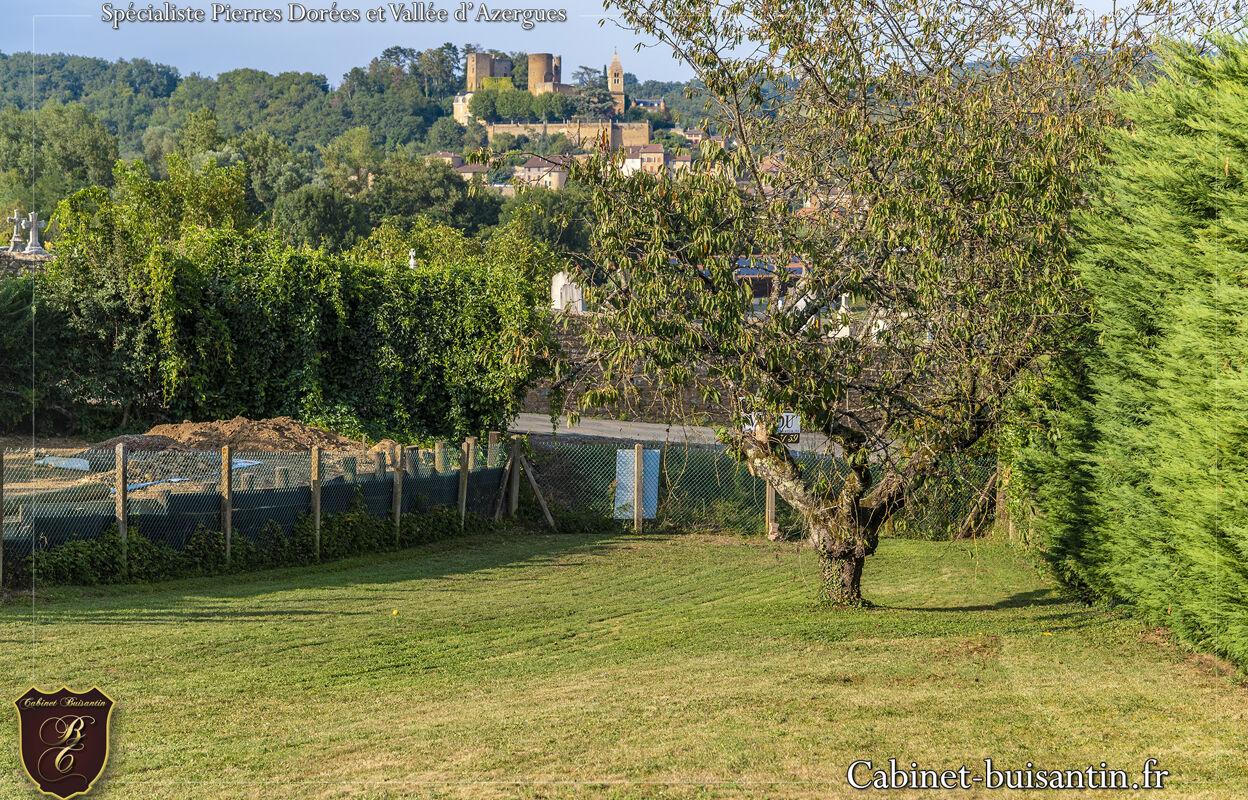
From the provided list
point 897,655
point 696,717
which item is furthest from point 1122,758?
point 897,655

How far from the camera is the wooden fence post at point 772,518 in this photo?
1820 centimetres

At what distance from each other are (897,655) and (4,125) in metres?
98.5

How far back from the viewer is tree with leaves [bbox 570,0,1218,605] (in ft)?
30.7

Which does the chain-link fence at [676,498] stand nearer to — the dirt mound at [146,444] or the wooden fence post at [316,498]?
the wooden fence post at [316,498]

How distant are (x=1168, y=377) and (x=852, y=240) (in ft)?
9.17

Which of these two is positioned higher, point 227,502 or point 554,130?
point 554,130

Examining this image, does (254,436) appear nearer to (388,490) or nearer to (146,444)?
(146,444)

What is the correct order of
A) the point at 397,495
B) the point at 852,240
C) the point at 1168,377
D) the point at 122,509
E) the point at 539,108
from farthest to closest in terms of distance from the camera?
the point at 539,108 < the point at 397,495 < the point at 122,509 < the point at 852,240 < the point at 1168,377

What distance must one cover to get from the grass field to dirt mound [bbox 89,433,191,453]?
13.1 feet

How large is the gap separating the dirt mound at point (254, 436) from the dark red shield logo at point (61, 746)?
1033 cm

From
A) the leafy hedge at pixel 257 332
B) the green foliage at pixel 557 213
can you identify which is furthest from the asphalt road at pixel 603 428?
the leafy hedge at pixel 257 332

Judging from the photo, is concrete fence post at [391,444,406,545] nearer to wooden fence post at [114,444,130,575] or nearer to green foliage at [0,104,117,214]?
wooden fence post at [114,444,130,575]

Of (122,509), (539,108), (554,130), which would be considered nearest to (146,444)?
(122,509)

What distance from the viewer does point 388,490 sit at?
1534cm
